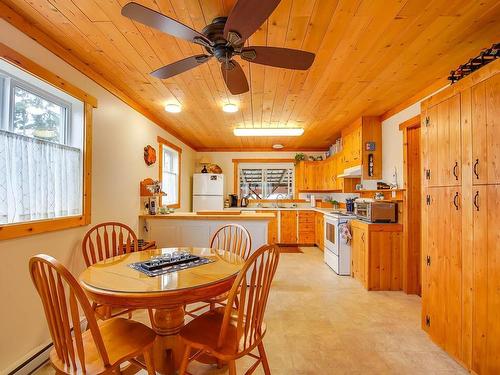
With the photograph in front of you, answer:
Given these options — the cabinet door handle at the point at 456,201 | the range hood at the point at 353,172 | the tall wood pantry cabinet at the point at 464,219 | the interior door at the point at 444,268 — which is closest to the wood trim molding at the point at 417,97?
the tall wood pantry cabinet at the point at 464,219

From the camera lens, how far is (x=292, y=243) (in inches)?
238

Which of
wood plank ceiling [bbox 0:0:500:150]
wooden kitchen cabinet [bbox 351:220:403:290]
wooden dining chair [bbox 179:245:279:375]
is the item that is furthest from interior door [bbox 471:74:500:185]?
wooden kitchen cabinet [bbox 351:220:403:290]

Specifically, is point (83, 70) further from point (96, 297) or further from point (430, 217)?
point (430, 217)

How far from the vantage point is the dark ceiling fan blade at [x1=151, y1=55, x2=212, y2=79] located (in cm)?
169

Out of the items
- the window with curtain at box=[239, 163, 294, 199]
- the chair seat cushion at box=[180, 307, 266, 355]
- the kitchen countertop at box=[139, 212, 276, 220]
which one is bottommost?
the chair seat cushion at box=[180, 307, 266, 355]

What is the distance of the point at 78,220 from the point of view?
7.48 feet

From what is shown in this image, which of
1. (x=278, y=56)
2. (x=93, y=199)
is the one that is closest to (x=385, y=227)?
(x=278, y=56)

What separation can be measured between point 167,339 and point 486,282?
215cm

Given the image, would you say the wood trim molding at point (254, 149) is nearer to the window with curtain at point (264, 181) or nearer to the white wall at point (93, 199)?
the window with curtain at point (264, 181)

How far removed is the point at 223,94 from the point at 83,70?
139cm

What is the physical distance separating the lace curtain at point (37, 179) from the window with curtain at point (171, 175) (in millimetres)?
2227

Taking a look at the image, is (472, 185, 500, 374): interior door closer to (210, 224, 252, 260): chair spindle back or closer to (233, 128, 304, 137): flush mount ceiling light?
(210, 224, 252, 260): chair spindle back

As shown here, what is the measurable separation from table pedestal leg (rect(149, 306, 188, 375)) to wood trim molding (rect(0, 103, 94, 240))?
1.06m

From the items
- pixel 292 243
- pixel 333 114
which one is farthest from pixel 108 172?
pixel 292 243
